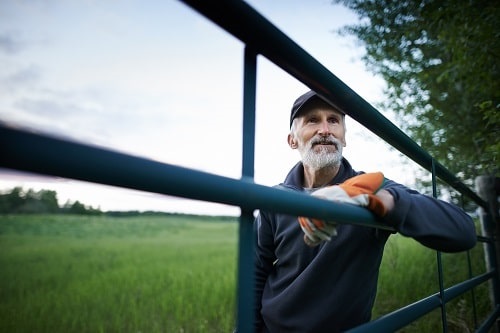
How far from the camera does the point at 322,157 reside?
1.63 meters

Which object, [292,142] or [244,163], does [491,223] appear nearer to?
[292,142]

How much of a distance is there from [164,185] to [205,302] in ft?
9.97

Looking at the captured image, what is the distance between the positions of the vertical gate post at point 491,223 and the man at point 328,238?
5.25ft

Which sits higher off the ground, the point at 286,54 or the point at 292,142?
the point at 292,142

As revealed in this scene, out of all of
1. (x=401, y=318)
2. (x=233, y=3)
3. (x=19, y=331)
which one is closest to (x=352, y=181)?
(x=401, y=318)

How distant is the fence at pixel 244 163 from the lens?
0.89 feet

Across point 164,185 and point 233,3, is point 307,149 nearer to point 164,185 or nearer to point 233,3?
point 233,3

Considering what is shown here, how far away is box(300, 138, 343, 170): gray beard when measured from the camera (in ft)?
5.31

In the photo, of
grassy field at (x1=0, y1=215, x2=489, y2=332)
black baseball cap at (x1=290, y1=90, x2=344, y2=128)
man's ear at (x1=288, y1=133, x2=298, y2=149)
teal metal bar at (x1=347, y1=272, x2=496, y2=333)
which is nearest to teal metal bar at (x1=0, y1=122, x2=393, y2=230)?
teal metal bar at (x1=347, y1=272, x2=496, y2=333)

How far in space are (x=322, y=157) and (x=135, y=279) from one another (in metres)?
2.45

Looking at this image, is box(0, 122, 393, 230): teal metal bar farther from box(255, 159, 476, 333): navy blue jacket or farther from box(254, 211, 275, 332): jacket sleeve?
box(254, 211, 275, 332): jacket sleeve

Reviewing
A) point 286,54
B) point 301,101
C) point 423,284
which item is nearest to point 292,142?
point 301,101

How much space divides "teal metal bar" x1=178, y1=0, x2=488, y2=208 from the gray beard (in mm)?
672

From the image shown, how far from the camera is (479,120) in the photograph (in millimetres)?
3803
